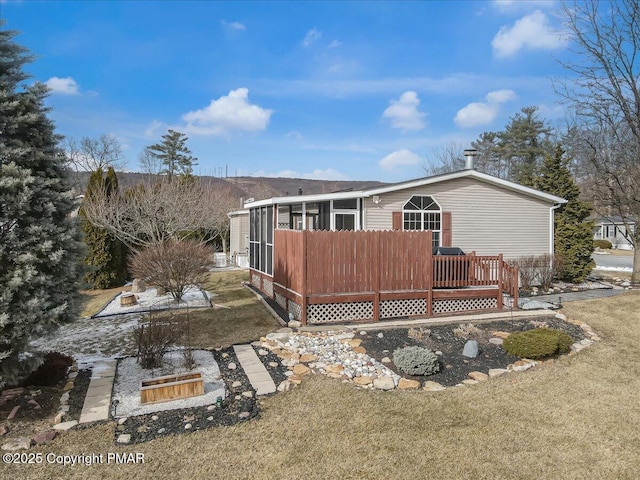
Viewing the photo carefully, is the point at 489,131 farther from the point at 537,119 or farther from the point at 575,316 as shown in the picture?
the point at 575,316

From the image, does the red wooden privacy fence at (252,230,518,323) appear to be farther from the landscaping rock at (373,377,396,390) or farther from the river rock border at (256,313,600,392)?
the landscaping rock at (373,377,396,390)

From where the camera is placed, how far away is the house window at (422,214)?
39.4 ft

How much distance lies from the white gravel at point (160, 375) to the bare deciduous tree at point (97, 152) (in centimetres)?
3866

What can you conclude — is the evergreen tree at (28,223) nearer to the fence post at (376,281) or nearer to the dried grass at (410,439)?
the dried grass at (410,439)

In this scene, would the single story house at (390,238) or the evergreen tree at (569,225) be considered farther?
the evergreen tree at (569,225)

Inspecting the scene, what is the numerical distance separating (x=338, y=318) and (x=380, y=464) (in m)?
4.54

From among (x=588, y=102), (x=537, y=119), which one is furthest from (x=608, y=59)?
(x=537, y=119)

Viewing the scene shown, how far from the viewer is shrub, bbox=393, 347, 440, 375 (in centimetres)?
554

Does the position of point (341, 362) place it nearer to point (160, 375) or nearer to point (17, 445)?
point (160, 375)

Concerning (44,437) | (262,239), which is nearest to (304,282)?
(262,239)

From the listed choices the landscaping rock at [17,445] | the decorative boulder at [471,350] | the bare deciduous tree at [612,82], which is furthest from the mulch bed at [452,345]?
the bare deciduous tree at [612,82]

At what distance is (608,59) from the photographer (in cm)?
1400

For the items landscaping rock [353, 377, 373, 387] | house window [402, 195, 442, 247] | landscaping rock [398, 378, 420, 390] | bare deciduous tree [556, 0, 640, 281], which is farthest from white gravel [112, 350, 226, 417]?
bare deciduous tree [556, 0, 640, 281]

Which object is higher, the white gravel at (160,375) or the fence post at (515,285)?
the fence post at (515,285)
